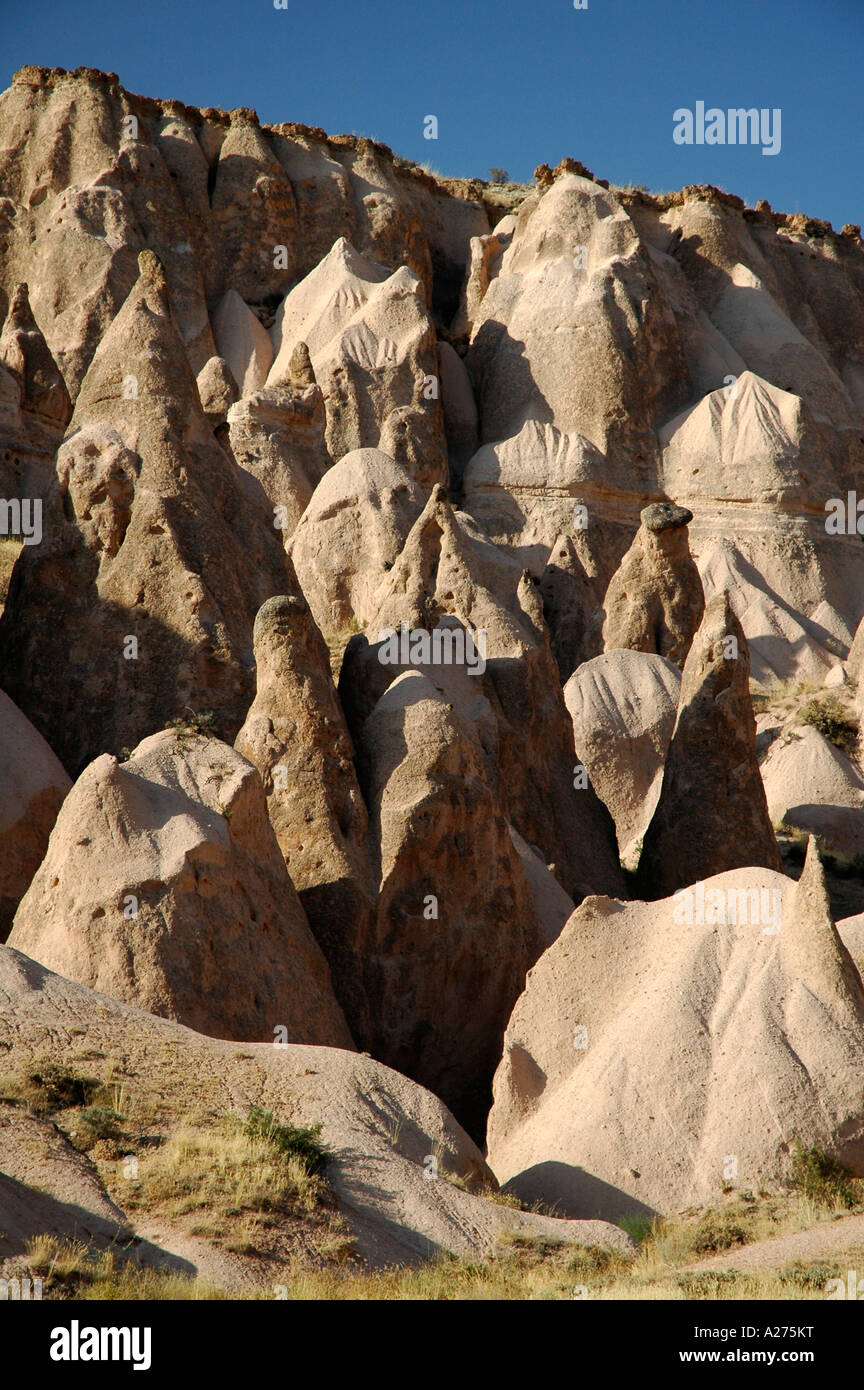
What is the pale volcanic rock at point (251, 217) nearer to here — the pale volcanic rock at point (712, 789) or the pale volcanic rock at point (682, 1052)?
the pale volcanic rock at point (712, 789)

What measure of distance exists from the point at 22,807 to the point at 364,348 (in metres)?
24.4

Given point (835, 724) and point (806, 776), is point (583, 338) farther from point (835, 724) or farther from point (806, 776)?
point (806, 776)

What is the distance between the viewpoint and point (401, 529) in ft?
91.4

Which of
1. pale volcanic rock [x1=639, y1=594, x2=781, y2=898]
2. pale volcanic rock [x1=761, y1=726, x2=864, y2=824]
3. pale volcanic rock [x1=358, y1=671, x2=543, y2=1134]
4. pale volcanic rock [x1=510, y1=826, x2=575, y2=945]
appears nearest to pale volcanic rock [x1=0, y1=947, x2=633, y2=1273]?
pale volcanic rock [x1=358, y1=671, x2=543, y2=1134]

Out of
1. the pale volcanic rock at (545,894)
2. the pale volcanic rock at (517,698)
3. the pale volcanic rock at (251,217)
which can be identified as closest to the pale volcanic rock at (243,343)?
the pale volcanic rock at (251,217)

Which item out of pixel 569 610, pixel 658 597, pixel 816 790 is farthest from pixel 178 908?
pixel 569 610

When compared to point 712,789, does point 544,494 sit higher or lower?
higher

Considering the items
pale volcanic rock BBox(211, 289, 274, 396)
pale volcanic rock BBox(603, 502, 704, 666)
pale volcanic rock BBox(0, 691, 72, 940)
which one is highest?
pale volcanic rock BBox(211, 289, 274, 396)

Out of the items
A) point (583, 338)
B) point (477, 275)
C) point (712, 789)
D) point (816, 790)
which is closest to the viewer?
point (712, 789)

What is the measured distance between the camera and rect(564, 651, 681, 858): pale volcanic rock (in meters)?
24.4

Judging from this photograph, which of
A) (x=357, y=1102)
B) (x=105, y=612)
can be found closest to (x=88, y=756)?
(x=105, y=612)

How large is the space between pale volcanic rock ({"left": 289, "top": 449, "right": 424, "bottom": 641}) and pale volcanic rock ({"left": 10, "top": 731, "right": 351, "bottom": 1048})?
12.8 metres

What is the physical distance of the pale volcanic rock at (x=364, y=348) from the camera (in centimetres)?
3625

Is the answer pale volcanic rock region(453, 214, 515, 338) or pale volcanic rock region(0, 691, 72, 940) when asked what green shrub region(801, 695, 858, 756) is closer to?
pale volcanic rock region(0, 691, 72, 940)
